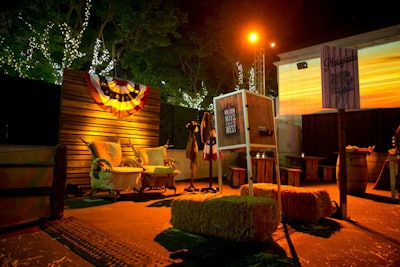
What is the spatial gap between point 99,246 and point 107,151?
3.54 m

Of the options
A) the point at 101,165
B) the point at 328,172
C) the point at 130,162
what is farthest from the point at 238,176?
the point at 101,165

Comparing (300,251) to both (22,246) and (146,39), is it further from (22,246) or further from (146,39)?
(146,39)

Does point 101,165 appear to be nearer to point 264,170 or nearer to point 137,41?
point 264,170

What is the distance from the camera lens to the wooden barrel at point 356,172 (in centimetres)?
615

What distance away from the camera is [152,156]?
22.4 ft

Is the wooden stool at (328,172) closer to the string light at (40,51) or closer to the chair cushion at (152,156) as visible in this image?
the chair cushion at (152,156)

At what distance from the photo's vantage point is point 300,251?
2.66 meters

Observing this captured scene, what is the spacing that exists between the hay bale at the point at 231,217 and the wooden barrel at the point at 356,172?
4.27m

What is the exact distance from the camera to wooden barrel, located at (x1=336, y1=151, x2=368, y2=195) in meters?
6.15

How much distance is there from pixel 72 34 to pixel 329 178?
12953 mm

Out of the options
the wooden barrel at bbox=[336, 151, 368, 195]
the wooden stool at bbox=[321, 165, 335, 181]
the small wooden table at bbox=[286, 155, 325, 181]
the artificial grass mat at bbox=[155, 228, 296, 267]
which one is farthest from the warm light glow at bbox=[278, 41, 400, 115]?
the artificial grass mat at bbox=[155, 228, 296, 267]

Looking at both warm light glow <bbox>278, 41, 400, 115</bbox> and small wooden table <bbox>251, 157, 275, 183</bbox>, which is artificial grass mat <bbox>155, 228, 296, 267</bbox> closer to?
small wooden table <bbox>251, 157, 275, 183</bbox>

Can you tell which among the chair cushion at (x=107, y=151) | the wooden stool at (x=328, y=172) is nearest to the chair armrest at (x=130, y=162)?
the chair cushion at (x=107, y=151)

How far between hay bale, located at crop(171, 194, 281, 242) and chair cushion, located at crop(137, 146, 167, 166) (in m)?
3.69
